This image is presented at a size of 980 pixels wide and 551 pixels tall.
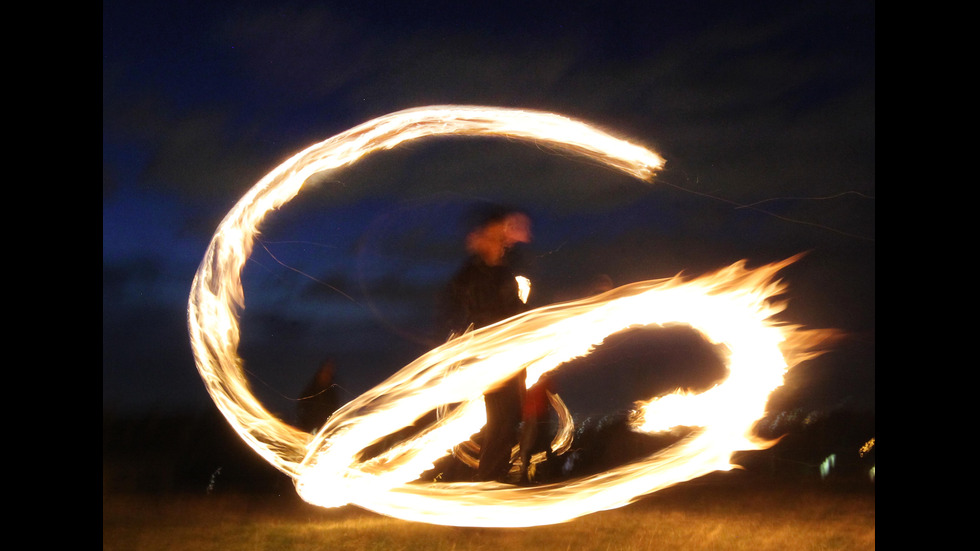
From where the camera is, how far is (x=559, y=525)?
408 centimetres

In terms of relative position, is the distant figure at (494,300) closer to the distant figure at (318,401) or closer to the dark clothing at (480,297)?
the dark clothing at (480,297)

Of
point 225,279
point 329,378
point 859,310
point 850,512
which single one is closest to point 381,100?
point 225,279

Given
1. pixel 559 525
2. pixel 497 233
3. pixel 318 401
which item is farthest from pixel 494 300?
pixel 559 525

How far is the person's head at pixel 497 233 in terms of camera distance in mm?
4070

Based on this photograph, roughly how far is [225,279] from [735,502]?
3173 millimetres

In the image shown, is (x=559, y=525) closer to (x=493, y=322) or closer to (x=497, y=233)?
(x=493, y=322)

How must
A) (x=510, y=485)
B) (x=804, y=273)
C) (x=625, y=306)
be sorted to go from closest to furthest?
(x=625, y=306)
(x=510, y=485)
(x=804, y=273)

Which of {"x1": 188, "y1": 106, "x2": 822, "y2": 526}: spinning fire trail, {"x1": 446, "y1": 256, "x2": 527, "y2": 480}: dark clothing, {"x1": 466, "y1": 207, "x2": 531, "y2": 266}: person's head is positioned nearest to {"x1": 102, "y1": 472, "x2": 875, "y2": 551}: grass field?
{"x1": 188, "y1": 106, "x2": 822, "y2": 526}: spinning fire trail

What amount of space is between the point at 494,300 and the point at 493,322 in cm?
12

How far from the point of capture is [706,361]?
4.15m

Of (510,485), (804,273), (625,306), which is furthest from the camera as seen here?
(804,273)

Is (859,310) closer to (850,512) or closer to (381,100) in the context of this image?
(850,512)

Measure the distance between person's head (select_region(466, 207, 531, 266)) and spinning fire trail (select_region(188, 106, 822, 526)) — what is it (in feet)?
1.43

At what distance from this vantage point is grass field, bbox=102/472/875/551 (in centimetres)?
403
